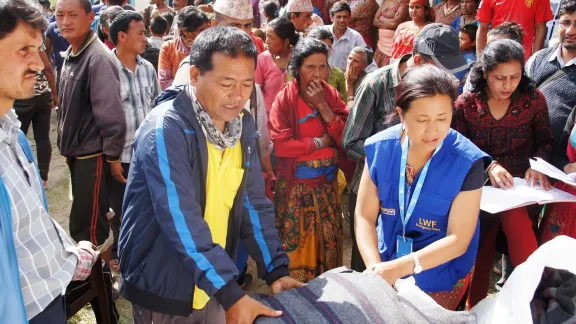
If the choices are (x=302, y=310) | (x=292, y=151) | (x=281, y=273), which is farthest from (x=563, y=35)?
(x=302, y=310)

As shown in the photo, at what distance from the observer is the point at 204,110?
5.90ft

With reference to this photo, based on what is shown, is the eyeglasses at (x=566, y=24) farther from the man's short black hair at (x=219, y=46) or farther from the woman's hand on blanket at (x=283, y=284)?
the woman's hand on blanket at (x=283, y=284)

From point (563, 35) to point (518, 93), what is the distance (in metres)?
0.87

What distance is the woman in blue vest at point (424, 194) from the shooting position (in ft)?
6.33

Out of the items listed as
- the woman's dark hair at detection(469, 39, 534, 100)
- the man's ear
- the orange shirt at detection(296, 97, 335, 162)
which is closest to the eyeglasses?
the woman's dark hair at detection(469, 39, 534, 100)

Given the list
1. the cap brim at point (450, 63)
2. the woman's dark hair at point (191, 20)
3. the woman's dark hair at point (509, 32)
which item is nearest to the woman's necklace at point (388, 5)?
the woman's dark hair at point (509, 32)

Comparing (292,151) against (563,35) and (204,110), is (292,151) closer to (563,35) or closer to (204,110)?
(204,110)

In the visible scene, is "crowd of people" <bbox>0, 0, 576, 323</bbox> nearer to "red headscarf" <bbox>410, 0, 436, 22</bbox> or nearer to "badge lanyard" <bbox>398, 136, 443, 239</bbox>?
"badge lanyard" <bbox>398, 136, 443, 239</bbox>

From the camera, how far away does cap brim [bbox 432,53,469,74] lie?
2812mm

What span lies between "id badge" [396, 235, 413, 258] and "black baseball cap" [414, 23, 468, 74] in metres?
1.16

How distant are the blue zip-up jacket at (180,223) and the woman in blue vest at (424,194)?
47cm

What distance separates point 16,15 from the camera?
5.15 feet

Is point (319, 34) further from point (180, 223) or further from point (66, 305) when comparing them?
point (180, 223)

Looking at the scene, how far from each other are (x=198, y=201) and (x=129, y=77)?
218 centimetres
